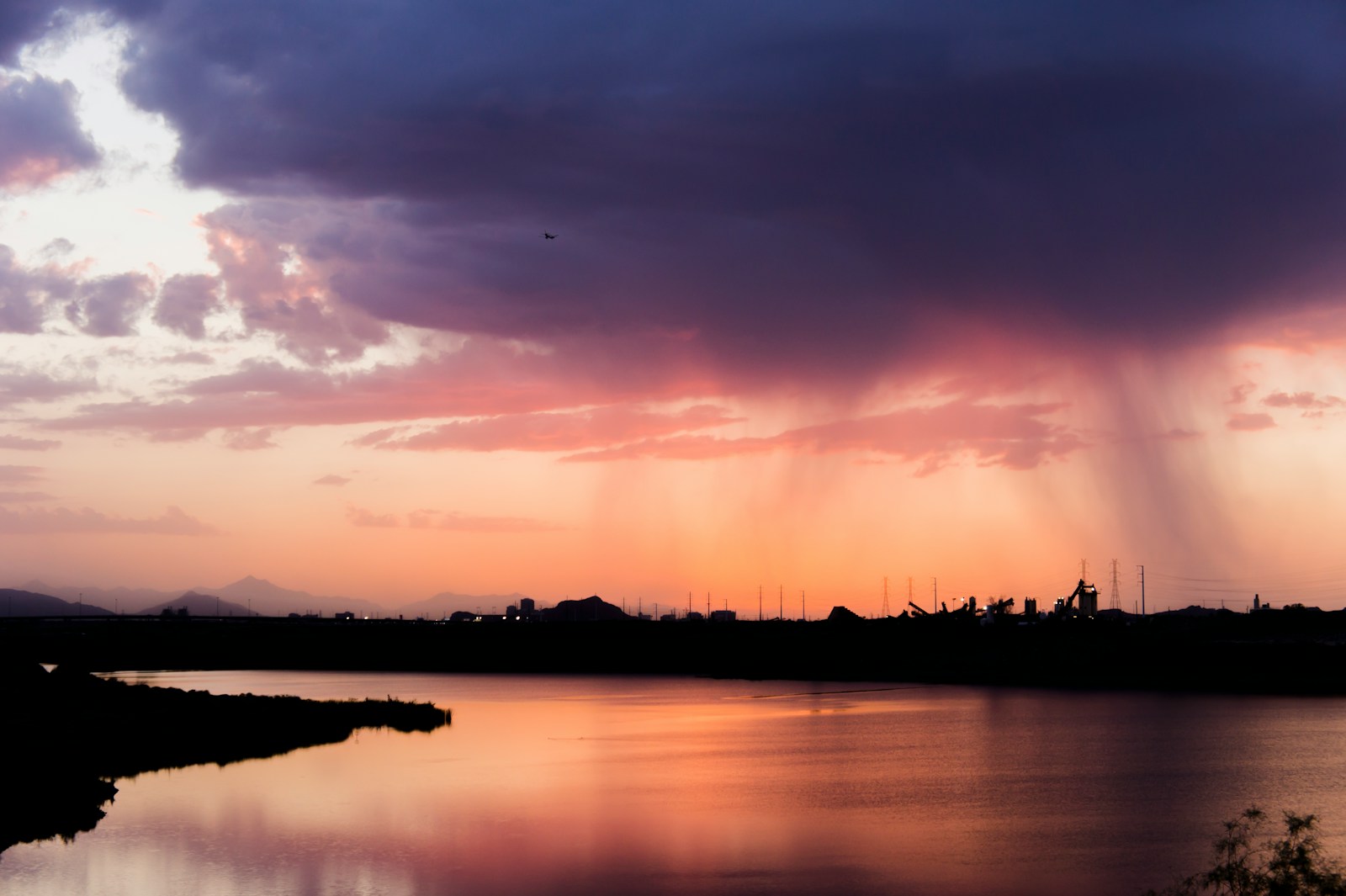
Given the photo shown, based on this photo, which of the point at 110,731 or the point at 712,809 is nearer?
the point at 712,809

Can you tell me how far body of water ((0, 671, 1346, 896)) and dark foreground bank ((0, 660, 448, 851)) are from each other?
6.21ft

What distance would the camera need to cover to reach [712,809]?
5947cm

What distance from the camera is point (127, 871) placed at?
45.1 m

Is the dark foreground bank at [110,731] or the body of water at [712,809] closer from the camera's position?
the body of water at [712,809]

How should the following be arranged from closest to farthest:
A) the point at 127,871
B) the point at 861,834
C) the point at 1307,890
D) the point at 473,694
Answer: the point at 1307,890, the point at 127,871, the point at 861,834, the point at 473,694

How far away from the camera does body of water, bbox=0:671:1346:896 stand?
4375cm

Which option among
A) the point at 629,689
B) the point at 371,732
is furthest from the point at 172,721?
the point at 629,689

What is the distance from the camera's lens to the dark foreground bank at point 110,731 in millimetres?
56031

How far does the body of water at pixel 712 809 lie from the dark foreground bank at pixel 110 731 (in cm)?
189

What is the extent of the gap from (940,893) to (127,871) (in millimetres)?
28516

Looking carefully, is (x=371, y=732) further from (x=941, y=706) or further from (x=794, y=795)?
(x=941, y=706)

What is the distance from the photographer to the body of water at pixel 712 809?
43.8 metres

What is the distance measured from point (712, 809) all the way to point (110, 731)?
132 feet

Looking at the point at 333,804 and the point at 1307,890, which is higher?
the point at 1307,890
